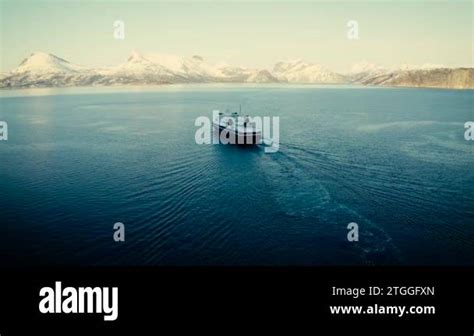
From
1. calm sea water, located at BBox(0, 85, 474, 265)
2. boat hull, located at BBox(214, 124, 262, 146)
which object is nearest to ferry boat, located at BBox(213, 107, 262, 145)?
boat hull, located at BBox(214, 124, 262, 146)

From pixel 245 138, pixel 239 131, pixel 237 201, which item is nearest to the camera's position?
pixel 237 201

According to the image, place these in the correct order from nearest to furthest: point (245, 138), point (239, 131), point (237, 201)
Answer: point (237, 201) → point (245, 138) → point (239, 131)

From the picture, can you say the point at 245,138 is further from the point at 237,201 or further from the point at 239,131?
the point at 237,201

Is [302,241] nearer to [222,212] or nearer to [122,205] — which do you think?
[222,212]

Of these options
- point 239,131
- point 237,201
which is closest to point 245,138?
point 239,131

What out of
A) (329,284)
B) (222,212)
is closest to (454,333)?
(329,284)

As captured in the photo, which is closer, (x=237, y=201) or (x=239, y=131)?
(x=237, y=201)

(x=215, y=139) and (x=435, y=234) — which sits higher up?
(x=215, y=139)
